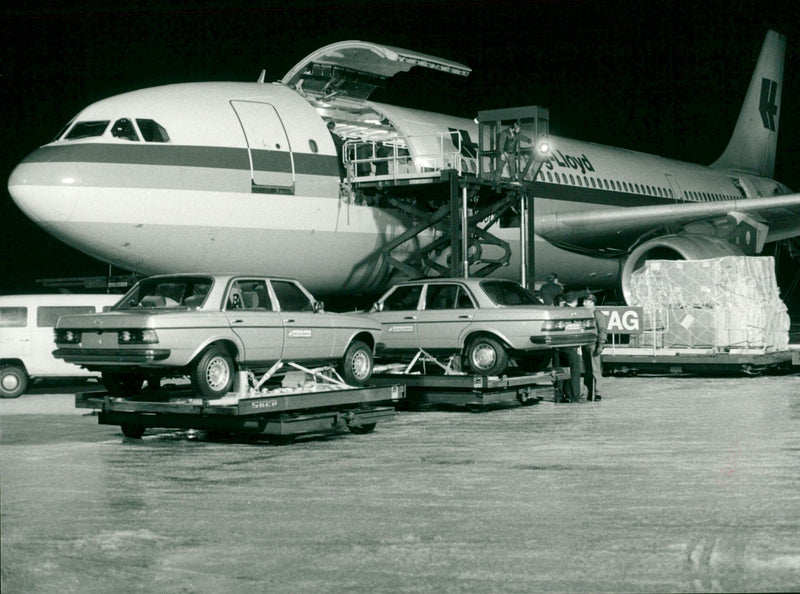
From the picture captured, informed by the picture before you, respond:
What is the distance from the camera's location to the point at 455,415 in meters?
12.6

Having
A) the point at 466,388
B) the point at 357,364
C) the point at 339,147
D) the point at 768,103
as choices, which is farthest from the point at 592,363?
the point at 768,103

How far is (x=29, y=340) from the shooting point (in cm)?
1620

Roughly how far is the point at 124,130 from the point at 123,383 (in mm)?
4378

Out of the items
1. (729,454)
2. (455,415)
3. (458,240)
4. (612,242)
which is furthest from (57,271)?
(729,454)

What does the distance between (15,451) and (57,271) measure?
33.1m

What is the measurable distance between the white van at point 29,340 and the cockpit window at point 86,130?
3.09m

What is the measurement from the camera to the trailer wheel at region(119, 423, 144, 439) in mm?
10316

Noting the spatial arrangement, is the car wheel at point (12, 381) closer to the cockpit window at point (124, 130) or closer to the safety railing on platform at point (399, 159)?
the cockpit window at point (124, 130)

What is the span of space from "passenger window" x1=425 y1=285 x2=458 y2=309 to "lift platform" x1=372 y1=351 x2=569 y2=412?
740mm

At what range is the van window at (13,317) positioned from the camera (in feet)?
53.4

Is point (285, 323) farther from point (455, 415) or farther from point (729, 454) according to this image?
point (729, 454)

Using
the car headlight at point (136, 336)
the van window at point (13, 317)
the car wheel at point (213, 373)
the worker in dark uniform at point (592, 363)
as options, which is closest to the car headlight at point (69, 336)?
the car headlight at point (136, 336)

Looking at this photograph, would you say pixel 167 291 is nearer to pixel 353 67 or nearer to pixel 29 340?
pixel 29 340

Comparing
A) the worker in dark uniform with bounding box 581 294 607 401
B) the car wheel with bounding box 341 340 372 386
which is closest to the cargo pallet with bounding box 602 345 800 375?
the worker in dark uniform with bounding box 581 294 607 401
